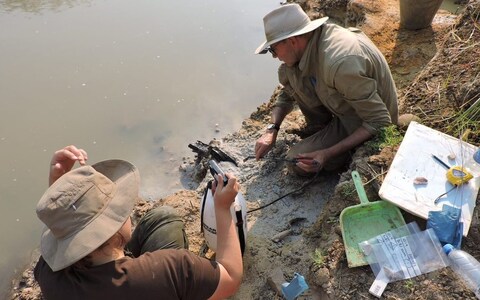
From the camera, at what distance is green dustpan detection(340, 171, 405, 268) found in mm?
2627

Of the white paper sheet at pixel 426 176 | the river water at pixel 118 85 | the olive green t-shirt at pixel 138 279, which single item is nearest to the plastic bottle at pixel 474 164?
the white paper sheet at pixel 426 176

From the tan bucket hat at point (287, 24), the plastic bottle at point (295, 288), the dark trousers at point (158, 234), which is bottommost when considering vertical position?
the plastic bottle at point (295, 288)

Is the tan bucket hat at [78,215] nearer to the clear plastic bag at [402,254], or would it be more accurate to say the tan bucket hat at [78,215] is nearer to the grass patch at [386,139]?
the clear plastic bag at [402,254]

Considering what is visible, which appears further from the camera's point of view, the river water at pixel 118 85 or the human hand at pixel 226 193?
the river water at pixel 118 85

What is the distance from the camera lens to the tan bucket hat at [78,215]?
1.82 m

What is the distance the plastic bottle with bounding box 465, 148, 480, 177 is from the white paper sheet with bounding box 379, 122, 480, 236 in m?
0.03

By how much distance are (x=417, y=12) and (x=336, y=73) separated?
3.08 m

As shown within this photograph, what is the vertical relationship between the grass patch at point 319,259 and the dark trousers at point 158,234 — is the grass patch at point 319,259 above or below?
below

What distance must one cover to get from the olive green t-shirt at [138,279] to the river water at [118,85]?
2375mm

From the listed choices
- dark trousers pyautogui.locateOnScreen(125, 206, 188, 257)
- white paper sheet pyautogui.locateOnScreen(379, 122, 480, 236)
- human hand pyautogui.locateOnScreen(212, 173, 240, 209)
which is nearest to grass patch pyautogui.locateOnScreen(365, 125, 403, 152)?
white paper sheet pyautogui.locateOnScreen(379, 122, 480, 236)

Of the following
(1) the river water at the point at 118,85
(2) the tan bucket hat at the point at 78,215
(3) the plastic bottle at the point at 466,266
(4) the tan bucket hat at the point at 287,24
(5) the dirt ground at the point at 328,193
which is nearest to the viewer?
(2) the tan bucket hat at the point at 78,215

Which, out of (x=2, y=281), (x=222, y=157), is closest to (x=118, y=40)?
(x=222, y=157)

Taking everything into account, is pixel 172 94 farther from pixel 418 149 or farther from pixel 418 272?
pixel 418 272

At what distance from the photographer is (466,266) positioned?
231cm
